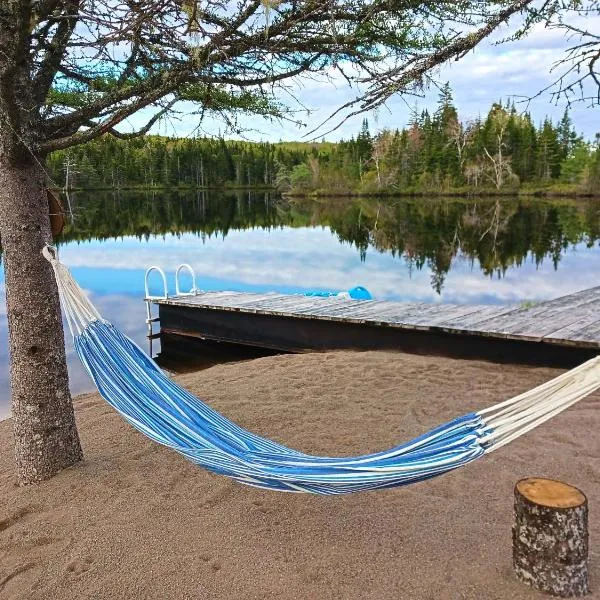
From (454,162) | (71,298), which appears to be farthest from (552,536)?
(454,162)

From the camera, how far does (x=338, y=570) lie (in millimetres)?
2289

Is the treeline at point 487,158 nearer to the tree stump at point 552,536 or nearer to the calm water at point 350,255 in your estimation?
the calm water at point 350,255

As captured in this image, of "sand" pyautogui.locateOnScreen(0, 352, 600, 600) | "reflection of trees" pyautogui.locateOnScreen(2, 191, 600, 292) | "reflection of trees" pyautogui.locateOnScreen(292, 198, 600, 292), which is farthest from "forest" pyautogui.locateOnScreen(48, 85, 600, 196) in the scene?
"sand" pyautogui.locateOnScreen(0, 352, 600, 600)

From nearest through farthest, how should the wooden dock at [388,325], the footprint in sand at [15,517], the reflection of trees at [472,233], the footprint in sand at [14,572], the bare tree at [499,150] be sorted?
the footprint in sand at [14,572]
the footprint in sand at [15,517]
the wooden dock at [388,325]
the reflection of trees at [472,233]
the bare tree at [499,150]

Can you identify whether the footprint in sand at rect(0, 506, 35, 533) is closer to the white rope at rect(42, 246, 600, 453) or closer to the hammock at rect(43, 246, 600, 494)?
the hammock at rect(43, 246, 600, 494)

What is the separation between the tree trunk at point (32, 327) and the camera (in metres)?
2.91

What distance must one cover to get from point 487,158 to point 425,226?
19428 millimetres

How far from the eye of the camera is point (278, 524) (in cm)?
265

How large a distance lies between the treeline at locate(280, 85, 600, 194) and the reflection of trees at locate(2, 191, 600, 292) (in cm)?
321

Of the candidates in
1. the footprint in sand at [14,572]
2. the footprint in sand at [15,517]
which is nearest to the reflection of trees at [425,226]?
the footprint in sand at [15,517]

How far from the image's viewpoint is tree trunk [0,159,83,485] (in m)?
2.91

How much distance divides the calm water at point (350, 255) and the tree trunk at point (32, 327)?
3467 millimetres

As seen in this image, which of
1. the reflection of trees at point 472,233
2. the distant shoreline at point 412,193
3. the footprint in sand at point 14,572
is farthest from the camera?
the distant shoreline at point 412,193

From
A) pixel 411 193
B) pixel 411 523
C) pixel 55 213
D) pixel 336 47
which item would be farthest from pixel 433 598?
pixel 411 193
